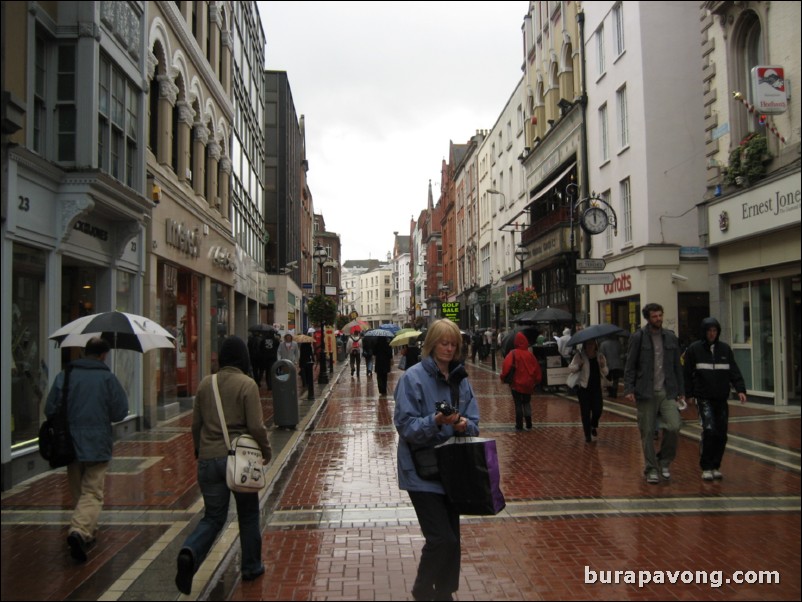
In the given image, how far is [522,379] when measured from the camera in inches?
448

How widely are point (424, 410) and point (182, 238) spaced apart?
42.3 ft

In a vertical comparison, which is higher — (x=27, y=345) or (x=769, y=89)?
(x=769, y=89)

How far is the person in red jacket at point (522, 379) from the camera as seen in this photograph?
37.5 feet

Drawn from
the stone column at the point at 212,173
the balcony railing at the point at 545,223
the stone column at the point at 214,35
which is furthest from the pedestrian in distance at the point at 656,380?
the balcony railing at the point at 545,223

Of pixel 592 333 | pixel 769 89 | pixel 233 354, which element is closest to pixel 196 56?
pixel 592 333

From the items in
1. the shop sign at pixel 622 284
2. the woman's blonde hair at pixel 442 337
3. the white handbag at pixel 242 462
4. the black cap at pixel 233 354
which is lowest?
the white handbag at pixel 242 462

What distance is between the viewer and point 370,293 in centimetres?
14538

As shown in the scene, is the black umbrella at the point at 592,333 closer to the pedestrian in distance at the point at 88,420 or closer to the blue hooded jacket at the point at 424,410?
the blue hooded jacket at the point at 424,410

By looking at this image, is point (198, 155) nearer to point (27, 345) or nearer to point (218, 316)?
point (218, 316)

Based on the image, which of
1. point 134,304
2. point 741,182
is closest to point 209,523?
point 741,182

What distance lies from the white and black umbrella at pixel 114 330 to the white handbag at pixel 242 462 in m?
2.59

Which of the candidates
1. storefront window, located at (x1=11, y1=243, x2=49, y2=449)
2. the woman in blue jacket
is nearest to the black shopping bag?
the woman in blue jacket

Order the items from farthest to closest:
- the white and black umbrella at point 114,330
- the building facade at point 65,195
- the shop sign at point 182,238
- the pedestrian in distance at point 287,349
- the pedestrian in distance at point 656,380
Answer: the pedestrian in distance at point 287,349 → the shop sign at point 182,238 → the building facade at point 65,195 → the pedestrian in distance at point 656,380 → the white and black umbrella at point 114,330

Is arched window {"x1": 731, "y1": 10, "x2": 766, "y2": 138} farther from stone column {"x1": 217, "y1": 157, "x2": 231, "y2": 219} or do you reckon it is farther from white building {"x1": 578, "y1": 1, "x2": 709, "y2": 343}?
stone column {"x1": 217, "y1": 157, "x2": 231, "y2": 219}
